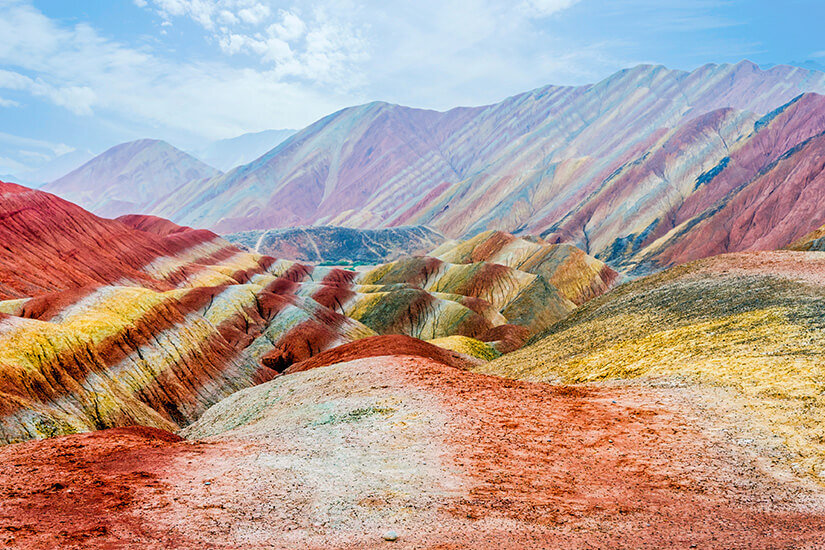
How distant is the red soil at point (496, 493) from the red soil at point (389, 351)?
68.5 feet

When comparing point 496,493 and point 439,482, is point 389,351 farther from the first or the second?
point 496,493

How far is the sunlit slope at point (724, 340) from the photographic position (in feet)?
60.8

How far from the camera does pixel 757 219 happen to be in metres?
161

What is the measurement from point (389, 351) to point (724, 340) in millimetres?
21359

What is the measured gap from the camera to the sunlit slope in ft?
60.8

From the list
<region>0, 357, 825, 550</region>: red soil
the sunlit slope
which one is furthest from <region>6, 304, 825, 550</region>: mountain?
the sunlit slope

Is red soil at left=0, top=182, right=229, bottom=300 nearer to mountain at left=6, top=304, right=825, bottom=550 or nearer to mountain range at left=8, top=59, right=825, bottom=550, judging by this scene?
mountain range at left=8, top=59, right=825, bottom=550

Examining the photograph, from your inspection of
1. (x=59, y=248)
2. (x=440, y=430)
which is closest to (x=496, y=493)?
(x=440, y=430)

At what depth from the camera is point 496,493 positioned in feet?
43.0

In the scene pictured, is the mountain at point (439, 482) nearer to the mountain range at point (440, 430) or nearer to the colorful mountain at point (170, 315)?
the mountain range at point (440, 430)

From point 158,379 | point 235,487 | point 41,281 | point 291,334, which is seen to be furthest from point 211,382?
point 41,281

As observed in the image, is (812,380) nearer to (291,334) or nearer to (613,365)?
(613,365)

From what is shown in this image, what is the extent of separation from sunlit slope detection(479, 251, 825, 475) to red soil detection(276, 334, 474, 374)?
5424mm

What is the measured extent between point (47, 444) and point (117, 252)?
343ft
